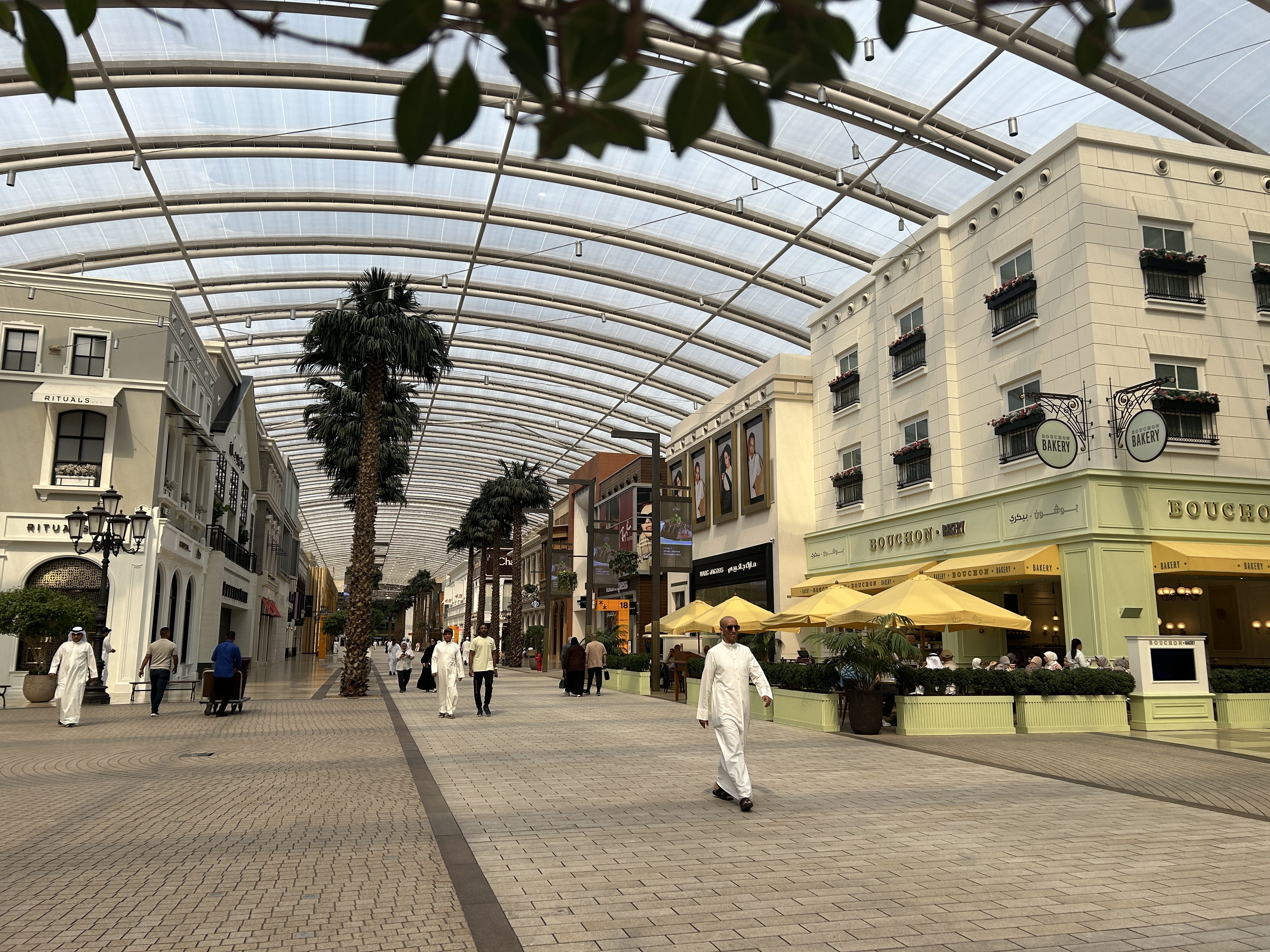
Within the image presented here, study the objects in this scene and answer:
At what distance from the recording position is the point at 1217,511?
64.2 feet

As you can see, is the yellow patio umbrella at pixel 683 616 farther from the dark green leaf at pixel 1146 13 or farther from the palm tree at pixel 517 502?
the palm tree at pixel 517 502

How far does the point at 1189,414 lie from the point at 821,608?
8.52m

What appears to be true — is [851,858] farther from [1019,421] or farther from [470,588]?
[470,588]

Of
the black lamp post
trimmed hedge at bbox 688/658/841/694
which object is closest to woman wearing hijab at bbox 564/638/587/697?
trimmed hedge at bbox 688/658/841/694

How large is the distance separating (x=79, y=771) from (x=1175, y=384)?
20469mm

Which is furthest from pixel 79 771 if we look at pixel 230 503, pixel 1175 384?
pixel 230 503

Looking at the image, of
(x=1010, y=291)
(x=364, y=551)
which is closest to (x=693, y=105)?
(x=1010, y=291)

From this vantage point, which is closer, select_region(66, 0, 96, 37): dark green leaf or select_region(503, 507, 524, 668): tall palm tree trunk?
select_region(66, 0, 96, 37): dark green leaf

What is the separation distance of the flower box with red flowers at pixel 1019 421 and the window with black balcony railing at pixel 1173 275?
316cm

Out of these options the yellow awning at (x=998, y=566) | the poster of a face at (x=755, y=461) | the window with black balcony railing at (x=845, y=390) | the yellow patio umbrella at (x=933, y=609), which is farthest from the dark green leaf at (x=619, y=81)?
the poster of a face at (x=755, y=461)

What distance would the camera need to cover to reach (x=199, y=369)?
106 ft

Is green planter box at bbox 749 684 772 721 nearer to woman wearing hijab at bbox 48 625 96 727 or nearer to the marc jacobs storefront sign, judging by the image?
the marc jacobs storefront sign

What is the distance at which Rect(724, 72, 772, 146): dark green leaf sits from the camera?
1755 millimetres

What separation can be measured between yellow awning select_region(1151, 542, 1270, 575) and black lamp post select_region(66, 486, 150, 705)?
22.0 meters
